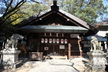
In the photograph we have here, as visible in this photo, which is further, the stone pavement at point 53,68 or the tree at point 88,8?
the tree at point 88,8

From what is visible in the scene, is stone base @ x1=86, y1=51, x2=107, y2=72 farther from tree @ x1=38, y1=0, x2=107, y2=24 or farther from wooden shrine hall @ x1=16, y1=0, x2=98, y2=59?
tree @ x1=38, y1=0, x2=107, y2=24

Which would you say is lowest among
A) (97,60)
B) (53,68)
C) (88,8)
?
(53,68)

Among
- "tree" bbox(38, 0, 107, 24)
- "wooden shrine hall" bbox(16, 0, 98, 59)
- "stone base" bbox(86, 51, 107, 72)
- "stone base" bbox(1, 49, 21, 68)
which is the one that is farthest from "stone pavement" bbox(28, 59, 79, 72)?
"tree" bbox(38, 0, 107, 24)

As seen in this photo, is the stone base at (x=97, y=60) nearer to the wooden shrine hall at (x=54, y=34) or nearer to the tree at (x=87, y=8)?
the wooden shrine hall at (x=54, y=34)

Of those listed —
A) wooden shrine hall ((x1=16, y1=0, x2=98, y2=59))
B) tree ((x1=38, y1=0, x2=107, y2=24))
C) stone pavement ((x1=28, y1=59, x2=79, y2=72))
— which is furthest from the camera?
tree ((x1=38, y1=0, x2=107, y2=24))

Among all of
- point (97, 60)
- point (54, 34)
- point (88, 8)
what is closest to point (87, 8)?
point (88, 8)

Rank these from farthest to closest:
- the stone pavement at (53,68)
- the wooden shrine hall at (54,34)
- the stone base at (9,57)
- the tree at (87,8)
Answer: the tree at (87,8), the wooden shrine hall at (54,34), the stone base at (9,57), the stone pavement at (53,68)

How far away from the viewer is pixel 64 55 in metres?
12.3

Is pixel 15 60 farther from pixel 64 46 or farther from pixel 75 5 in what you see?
pixel 75 5

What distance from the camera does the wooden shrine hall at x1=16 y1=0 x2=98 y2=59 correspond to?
1121 cm

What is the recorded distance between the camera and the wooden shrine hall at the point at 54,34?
11.2m

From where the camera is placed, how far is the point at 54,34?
12047 mm

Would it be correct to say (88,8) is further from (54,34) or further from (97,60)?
(97,60)

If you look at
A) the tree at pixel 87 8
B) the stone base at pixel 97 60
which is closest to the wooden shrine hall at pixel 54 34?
the stone base at pixel 97 60
